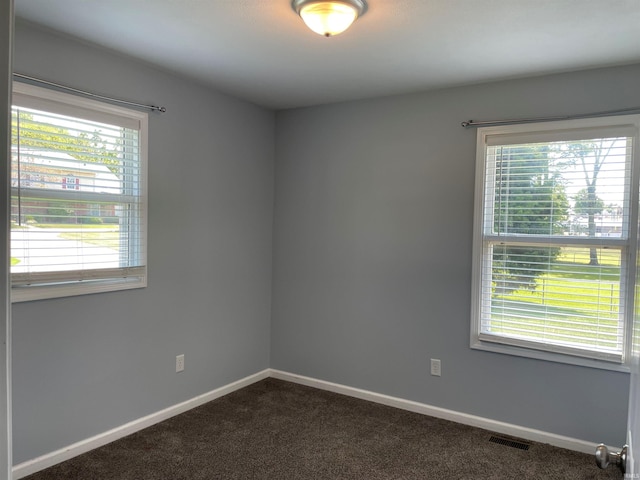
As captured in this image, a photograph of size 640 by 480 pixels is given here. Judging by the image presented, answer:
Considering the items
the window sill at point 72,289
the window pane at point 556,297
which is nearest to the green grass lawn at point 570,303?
the window pane at point 556,297

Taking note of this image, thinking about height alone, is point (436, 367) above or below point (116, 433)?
above

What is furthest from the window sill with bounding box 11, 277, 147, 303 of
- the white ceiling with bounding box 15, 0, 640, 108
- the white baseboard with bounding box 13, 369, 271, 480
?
the white ceiling with bounding box 15, 0, 640, 108

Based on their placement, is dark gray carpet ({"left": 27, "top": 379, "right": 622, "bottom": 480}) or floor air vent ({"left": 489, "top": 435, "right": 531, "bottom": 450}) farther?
floor air vent ({"left": 489, "top": 435, "right": 531, "bottom": 450})

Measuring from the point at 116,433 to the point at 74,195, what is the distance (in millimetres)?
1479

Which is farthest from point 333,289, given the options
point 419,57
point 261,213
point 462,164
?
point 419,57

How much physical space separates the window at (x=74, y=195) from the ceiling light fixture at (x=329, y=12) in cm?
139

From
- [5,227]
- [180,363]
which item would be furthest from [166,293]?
[5,227]

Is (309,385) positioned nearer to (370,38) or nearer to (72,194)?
(72,194)

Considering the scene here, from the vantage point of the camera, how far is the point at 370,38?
7.68 ft

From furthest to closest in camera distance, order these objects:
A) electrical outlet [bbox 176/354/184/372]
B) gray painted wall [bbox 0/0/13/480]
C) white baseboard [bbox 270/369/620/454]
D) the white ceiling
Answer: electrical outlet [bbox 176/354/184/372] < white baseboard [bbox 270/369/620/454] < the white ceiling < gray painted wall [bbox 0/0/13/480]

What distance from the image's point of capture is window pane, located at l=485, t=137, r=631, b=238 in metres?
2.67

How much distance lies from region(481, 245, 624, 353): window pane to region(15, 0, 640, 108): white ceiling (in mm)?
1156

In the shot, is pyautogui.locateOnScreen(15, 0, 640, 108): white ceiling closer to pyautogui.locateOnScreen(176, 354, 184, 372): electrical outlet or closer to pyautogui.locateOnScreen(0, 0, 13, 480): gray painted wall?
pyautogui.locateOnScreen(0, 0, 13, 480): gray painted wall

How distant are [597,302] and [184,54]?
289 cm
